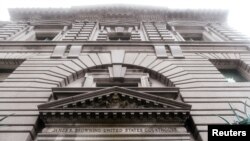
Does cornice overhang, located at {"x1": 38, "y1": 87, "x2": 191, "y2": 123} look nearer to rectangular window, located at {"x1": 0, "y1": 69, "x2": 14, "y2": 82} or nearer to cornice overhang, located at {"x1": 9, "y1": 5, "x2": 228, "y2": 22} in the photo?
rectangular window, located at {"x1": 0, "y1": 69, "x2": 14, "y2": 82}

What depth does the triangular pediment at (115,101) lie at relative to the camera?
1198 centimetres

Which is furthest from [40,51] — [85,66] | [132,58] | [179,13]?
[179,13]

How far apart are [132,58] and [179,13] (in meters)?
11.9

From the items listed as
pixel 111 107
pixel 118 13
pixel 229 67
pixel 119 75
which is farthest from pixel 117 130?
pixel 118 13

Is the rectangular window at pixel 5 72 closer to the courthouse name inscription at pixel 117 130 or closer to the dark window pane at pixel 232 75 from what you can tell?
the courthouse name inscription at pixel 117 130

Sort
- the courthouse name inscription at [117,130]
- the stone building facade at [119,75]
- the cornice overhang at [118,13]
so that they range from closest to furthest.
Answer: the courthouse name inscription at [117,130]
the stone building facade at [119,75]
the cornice overhang at [118,13]

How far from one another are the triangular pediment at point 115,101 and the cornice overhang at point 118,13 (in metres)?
15.6

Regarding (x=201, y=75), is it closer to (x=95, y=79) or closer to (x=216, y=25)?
(x=95, y=79)

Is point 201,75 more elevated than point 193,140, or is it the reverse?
point 201,75

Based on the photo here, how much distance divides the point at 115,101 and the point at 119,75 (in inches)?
145

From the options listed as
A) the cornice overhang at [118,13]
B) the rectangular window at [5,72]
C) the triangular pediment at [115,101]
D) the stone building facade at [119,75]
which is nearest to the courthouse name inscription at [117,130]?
the stone building facade at [119,75]

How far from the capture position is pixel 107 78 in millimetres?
16031

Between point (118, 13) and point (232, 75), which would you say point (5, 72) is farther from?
point (232, 75)

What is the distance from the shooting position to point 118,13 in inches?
1074
